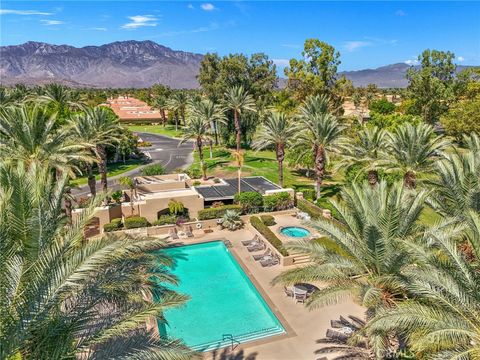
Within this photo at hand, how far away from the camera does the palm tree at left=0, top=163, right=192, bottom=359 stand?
7207 millimetres

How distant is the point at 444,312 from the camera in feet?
31.0

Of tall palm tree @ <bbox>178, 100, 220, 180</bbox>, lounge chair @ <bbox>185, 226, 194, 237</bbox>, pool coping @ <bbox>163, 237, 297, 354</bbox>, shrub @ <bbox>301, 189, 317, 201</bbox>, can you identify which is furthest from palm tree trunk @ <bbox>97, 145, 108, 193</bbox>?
shrub @ <bbox>301, 189, 317, 201</bbox>

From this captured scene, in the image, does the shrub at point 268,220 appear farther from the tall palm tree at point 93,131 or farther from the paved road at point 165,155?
the paved road at point 165,155

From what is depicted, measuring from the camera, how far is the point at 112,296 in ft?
29.6

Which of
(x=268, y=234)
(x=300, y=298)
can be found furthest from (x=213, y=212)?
(x=300, y=298)

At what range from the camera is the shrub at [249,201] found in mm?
31516

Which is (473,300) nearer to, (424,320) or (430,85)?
(424,320)

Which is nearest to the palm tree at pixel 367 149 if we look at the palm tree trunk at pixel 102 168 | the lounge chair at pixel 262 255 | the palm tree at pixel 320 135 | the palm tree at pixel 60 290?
the palm tree at pixel 320 135

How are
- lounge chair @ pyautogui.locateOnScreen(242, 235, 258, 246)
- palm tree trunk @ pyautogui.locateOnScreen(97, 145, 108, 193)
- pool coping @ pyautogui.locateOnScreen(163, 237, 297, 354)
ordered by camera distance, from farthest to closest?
palm tree trunk @ pyautogui.locateOnScreen(97, 145, 108, 193) → lounge chair @ pyautogui.locateOnScreen(242, 235, 258, 246) → pool coping @ pyautogui.locateOnScreen(163, 237, 297, 354)

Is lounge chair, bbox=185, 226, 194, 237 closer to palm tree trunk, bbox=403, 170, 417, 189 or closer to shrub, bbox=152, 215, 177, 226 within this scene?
shrub, bbox=152, 215, 177, 226

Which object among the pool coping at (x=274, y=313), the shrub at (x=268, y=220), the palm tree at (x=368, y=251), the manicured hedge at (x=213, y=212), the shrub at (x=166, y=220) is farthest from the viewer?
the manicured hedge at (x=213, y=212)

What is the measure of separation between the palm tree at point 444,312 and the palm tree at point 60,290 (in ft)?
19.3

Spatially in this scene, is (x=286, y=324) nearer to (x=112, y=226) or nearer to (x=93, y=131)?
(x=112, y=226)

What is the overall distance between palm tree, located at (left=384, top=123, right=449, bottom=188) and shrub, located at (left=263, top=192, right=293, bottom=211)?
11.1 metres
